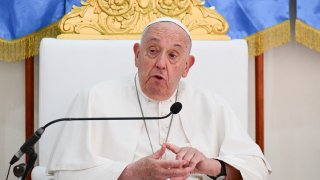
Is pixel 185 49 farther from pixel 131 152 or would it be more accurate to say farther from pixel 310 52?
pixel 310 52

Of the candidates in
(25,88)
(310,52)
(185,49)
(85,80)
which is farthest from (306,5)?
(25,88)

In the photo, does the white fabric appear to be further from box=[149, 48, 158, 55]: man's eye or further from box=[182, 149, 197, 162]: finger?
box=[182, 149, 197, 162]: finger

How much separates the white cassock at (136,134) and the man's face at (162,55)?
0.53 feet

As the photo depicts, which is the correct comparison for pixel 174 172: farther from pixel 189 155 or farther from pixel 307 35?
pixel 307 35

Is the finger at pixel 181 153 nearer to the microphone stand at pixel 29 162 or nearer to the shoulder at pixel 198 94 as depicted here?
the shoulder at pixel 198 94

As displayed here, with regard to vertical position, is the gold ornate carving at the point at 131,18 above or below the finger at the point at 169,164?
above

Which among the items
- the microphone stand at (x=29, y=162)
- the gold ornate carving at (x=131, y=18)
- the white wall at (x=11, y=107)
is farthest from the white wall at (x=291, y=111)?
the microphone stand at (x=29, y=162)

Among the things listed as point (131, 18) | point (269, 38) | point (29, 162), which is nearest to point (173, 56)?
point (131, 18)

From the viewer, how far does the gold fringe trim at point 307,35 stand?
367 cm

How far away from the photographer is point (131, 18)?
3.40m

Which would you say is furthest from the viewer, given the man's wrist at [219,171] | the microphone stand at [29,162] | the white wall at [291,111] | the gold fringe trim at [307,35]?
the white wall at [291,111]

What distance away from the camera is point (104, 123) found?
2682 mm

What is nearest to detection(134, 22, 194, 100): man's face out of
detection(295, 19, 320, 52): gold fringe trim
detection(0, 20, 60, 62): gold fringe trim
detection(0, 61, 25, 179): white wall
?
detection(0, 20, 60, 62): gold fringe trim

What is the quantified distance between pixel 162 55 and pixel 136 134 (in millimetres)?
413
